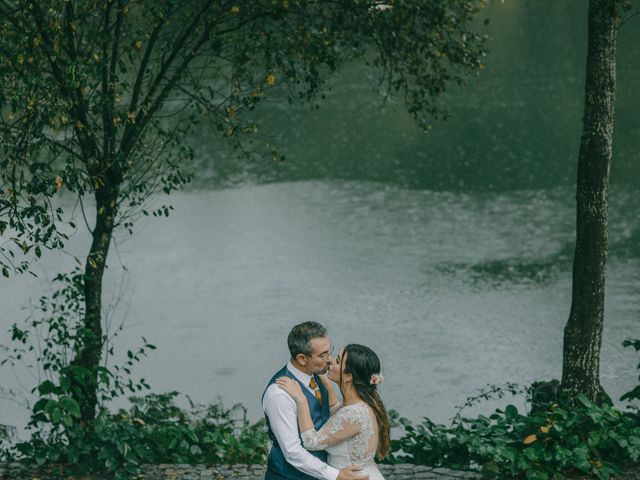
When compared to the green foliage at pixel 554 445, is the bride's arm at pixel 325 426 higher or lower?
higher

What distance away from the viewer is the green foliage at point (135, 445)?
8.12 meters

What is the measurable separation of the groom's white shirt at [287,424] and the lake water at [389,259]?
742 cm

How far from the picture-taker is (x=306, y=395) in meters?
5.03

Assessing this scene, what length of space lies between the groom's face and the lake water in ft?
24.6

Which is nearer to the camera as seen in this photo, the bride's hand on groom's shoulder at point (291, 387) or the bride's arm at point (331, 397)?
the bride's hand on groom's shoulder at point (291, 387)

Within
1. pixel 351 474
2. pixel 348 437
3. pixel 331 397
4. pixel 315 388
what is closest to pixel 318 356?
pixel 315 388

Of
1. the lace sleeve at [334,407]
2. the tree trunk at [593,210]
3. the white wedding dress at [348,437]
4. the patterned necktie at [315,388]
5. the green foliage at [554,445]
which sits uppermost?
the tree trunk at [593,210]

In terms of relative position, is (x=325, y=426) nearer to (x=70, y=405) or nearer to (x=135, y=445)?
(x=70, y=405)

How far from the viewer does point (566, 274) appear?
18016 millimetres

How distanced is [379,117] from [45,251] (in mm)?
17591

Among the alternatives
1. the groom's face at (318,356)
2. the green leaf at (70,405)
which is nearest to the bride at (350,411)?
the groom's face at (318,356)

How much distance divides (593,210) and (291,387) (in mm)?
4570

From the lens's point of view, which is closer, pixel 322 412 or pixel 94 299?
pixel 322 412

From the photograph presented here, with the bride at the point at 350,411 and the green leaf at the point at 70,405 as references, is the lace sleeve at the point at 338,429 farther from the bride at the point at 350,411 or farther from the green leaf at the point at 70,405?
the green leaf at the point at 70,405
